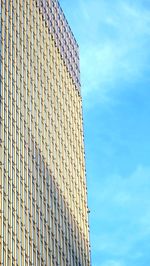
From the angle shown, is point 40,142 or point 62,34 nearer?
point 40,142

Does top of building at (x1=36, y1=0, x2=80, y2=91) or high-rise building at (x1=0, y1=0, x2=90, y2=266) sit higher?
top of building at (x1=36, y1=0, x2=80, y2=91)

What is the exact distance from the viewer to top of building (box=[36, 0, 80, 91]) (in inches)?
6025

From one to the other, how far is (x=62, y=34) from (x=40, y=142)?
3508cm

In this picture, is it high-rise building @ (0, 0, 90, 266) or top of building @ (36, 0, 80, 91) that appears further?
top of building @ (36, 0, 80, 91)

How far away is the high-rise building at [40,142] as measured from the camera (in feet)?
370

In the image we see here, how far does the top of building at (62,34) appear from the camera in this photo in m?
153

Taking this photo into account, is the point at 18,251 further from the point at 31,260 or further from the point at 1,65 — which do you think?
the point at 1,65

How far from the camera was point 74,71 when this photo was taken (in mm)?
165500

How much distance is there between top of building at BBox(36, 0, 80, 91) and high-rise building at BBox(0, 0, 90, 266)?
0.56ft

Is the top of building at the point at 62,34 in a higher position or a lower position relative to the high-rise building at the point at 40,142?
higher

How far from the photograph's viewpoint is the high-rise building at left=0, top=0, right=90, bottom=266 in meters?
113

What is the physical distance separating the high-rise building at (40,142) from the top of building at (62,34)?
6.8 inches

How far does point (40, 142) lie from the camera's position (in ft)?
431

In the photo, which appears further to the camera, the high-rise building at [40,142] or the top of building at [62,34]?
the top of building at [62,34]
